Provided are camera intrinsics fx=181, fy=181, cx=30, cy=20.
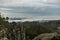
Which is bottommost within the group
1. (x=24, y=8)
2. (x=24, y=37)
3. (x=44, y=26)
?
(x=24, y=37)

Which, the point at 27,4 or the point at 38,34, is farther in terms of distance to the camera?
the point at 27,4

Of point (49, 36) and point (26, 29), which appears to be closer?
point (49, 36)

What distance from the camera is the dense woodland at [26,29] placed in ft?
9.72

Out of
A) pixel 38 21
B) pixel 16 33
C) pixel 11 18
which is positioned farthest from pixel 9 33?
pixel 38 21

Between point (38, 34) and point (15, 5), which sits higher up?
point (15, 5)

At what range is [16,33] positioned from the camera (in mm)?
3070

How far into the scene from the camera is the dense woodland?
2.96 metres

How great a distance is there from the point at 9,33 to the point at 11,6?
22.8 inches

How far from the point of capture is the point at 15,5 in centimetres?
334

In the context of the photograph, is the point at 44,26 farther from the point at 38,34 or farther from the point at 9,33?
the point at 9,33

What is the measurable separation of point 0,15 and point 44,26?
0.86 metres

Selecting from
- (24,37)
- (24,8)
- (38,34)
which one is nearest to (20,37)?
(24,37)

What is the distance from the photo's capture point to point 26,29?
9.84 ft

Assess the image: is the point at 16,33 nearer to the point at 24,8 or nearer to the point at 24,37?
the point at 24,37
